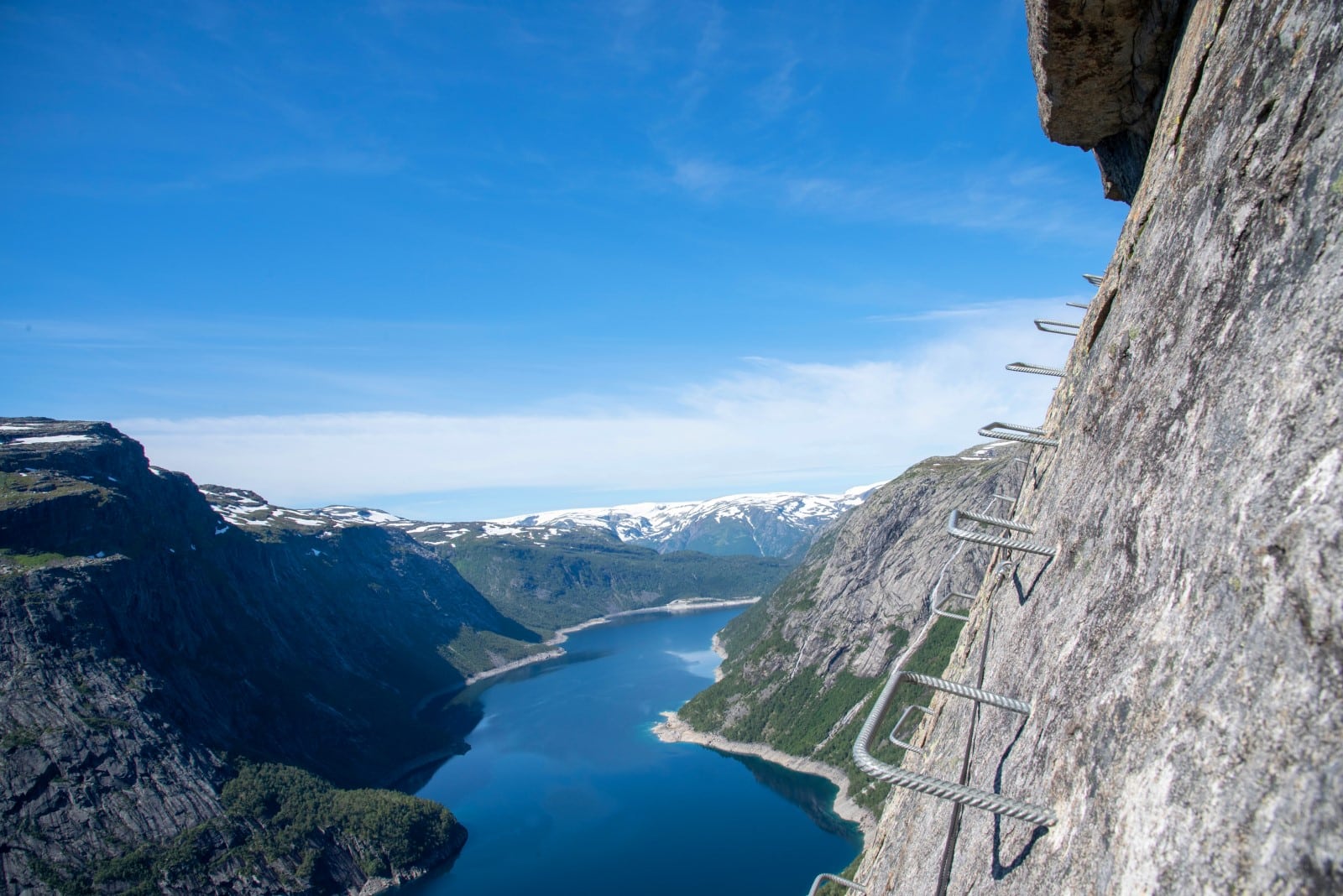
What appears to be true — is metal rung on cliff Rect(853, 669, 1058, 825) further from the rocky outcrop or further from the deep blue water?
the deep blue water

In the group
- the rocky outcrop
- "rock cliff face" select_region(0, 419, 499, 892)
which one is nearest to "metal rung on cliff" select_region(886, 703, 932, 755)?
the rocky outcrop

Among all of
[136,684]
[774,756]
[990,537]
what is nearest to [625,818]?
[774,756]

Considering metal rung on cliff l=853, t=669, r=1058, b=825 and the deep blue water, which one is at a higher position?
metal rung on cliff l=853, t=669, r=1058, b=825

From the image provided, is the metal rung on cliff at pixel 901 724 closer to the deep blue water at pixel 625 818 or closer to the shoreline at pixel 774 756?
the deep blue water at pixel 625 818

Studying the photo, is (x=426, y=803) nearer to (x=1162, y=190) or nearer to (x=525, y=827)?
(x=525, y=827)

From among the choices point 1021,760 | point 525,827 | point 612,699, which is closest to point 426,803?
point 525,827

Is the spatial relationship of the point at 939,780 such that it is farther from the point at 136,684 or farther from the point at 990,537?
the point at 136,684
